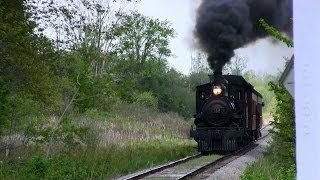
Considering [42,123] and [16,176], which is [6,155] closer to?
[42,123]

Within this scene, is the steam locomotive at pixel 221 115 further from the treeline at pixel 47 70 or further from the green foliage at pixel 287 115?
the green foliage at pixel 287 115

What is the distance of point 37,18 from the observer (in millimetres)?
13867

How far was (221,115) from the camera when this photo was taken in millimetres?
20078

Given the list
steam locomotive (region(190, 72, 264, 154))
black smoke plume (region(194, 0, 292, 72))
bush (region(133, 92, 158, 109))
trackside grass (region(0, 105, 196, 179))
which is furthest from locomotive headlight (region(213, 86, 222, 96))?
bush (region(133, 92, 158, 109))

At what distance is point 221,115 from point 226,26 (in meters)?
4.13

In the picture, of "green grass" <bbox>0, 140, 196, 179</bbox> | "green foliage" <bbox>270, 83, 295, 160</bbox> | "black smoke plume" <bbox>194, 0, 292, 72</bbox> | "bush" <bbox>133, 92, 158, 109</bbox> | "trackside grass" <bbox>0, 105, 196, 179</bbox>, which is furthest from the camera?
"bush" <bbox>133, 92, 158, 109</bbox>

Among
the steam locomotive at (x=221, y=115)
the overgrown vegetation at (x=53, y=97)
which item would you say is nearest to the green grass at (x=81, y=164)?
the overgrown vegetation at (x=53, y=97)

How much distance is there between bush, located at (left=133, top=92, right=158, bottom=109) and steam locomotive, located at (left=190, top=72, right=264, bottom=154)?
2343 cm

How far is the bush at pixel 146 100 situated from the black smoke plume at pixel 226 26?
2284 centimetres

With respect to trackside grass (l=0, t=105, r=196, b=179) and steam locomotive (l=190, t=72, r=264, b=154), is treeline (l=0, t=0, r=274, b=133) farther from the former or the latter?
steam locomotive (l=190, t=72, r=264, b=154)

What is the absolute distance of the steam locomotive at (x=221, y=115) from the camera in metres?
20.1

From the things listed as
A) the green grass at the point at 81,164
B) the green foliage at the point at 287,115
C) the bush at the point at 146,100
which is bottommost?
the green grass at the point at 81,164

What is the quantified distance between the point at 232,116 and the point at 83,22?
24.5 feet

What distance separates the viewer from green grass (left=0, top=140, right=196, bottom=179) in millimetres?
11438
